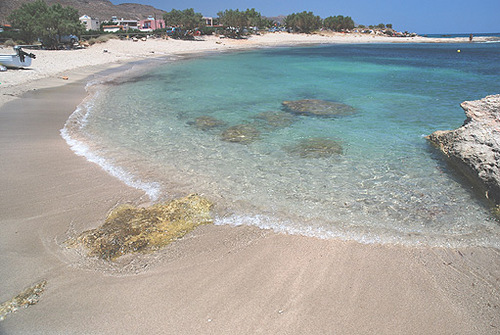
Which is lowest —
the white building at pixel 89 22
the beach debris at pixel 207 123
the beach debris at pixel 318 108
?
the beach debris at pixel 207 123

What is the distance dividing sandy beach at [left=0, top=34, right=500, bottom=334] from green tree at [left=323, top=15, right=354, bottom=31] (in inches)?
5091

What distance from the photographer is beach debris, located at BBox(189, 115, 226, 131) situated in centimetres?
1108

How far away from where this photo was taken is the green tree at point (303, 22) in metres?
104

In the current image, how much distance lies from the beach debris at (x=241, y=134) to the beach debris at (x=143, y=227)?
13.0 feet

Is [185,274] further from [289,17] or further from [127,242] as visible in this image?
[289,17]

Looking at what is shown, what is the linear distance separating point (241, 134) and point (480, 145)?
6.64m

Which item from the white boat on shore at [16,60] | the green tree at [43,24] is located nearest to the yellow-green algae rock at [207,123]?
the white boat on shore at [16,60]

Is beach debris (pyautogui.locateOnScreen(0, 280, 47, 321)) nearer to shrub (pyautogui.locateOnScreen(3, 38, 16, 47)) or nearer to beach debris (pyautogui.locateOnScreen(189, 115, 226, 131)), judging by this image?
beach debris (pyautogui.locateOnScreen(189, 115, 226, 131))

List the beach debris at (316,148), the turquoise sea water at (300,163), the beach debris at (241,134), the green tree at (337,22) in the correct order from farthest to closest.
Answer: the green tree at (337,22) < the beach debris at (241,134) < the beach debris at (316,148) < the turquoise sea water at (300,163)

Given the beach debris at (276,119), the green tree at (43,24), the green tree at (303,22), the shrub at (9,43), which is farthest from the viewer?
the green tree at (303,22)

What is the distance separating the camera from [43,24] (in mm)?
33469

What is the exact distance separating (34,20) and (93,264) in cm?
4200

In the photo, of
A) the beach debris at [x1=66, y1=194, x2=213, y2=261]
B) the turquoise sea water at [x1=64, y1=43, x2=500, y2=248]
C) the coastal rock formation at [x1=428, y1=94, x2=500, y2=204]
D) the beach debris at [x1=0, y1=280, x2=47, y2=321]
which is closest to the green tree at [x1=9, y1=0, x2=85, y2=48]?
the turquoise sea water at [x1=64, y1=43, x2=500, y2=248]

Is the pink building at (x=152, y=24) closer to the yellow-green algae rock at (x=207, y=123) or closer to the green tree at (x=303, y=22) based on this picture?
the green tree at (x=303, y=22)
